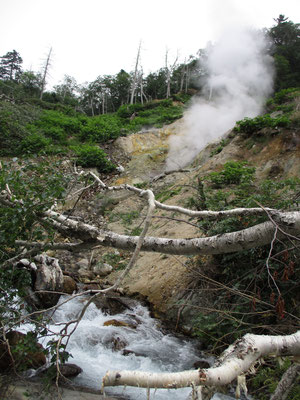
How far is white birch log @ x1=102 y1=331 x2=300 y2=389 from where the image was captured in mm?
930

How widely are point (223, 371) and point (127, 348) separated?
3.27 meters

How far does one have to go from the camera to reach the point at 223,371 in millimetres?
1000

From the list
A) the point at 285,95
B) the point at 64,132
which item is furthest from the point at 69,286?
the point at 285,95

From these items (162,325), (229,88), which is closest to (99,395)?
(162,325)

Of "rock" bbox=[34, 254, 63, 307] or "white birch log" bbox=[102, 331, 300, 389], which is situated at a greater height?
"white birch log" bbox=[102, 331, 300, 389]

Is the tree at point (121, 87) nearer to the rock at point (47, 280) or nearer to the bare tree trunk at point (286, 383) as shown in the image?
the rock at point (47, 280)

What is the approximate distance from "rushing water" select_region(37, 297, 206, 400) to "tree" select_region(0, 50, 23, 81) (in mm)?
38471

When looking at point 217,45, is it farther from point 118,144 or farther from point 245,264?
point 245,264

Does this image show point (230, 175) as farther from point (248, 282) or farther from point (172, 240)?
point (172, 240)

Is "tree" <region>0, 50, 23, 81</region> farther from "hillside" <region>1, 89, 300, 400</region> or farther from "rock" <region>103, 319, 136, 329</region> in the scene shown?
"rock" <region>103, 319, 136, 329</region>

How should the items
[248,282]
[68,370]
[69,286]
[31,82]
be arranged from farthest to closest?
[31,82], [69,286], [248,282], [68,370]

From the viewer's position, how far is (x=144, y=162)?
13.1 m

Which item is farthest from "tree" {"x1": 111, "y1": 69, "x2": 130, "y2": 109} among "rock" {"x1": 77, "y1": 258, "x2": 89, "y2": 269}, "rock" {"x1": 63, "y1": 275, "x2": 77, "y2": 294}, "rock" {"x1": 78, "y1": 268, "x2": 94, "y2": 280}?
"rock" {"x1": 63, "y1": 275, "x2": 77, "y2": 294}

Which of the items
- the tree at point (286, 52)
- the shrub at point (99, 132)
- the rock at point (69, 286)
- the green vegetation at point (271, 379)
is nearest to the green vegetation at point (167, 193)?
the rock at point (69, 286)
